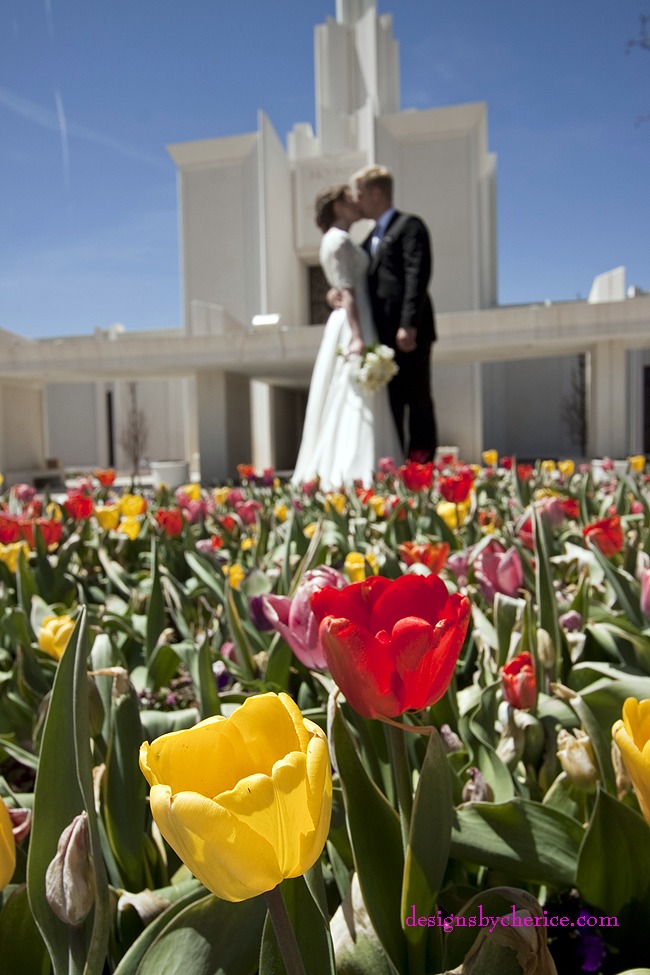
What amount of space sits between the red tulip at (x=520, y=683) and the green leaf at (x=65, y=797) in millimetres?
535

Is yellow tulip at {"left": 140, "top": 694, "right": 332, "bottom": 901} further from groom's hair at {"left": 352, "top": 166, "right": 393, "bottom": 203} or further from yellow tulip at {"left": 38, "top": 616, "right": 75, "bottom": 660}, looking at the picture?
groom's hair at {"left": 352, "top": 166, "right": 393, "bottom": 203}

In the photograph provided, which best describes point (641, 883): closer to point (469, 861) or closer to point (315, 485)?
point (469, 861)

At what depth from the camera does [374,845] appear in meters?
0.59

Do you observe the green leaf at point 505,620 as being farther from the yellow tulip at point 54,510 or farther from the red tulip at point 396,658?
the yellow tulip at point 54,510

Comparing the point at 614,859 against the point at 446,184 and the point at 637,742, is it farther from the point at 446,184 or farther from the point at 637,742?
the point at 446,184

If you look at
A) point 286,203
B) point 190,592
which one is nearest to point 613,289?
point 286,203

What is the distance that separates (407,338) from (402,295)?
0.66 metres

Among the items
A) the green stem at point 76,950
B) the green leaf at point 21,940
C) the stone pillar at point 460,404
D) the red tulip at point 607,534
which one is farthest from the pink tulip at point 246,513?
the stone pillar at point 460,404

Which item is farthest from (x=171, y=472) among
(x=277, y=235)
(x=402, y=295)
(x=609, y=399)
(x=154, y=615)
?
(x=154, y=615)

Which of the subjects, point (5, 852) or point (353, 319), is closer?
point (5, 852)

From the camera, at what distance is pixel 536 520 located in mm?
995

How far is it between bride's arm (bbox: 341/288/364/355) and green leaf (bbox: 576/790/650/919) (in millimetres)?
6042

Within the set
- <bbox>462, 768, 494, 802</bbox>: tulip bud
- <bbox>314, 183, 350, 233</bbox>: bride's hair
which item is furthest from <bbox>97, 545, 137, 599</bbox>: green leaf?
<bbox>314, 183, 350, 233</bbox>: bride's hair

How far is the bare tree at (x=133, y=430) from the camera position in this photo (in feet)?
80.2
